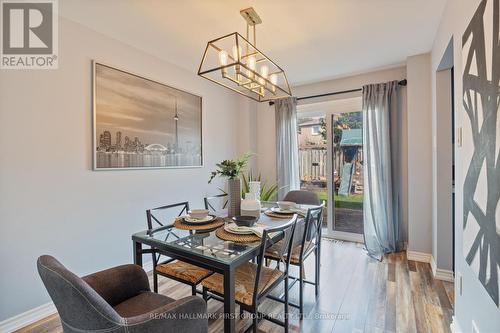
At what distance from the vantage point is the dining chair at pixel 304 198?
2.85 metres

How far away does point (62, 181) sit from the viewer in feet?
6.86

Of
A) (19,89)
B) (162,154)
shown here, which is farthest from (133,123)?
(19,89)

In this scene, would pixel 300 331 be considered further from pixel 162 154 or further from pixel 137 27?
pixel 137 27

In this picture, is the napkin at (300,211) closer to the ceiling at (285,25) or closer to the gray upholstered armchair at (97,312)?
the gray upholstered armchair at (97,312)

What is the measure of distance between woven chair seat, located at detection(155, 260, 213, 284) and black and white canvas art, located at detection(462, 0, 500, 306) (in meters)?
1.60

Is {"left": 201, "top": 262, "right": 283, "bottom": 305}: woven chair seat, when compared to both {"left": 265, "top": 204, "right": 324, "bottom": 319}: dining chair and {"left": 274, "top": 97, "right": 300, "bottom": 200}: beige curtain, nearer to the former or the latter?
{"left": 265, "top": 204, "right": 324, "bottom": 319}: dining chair

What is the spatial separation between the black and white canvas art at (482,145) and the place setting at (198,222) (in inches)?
61.6

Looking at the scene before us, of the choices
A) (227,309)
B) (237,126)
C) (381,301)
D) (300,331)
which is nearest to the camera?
(227,309)

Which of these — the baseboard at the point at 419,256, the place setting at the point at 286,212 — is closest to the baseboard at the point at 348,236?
the baseboard at the point at 419,256

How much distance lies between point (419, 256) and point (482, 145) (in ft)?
7.63

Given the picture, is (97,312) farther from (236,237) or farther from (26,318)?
(26,318)

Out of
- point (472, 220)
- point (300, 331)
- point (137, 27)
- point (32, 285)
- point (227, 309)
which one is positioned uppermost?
point (137, 27)

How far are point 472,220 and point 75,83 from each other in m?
3.11

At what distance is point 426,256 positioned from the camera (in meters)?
2.90
